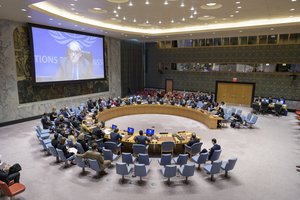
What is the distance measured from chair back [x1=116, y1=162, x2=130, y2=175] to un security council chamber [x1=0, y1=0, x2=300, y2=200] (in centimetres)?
4

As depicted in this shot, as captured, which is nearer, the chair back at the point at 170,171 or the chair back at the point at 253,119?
the chair back at the point at 170,171

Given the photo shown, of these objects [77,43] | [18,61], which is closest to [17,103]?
[18,61]

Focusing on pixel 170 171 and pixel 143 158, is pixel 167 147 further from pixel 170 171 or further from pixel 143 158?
pixel 170 171

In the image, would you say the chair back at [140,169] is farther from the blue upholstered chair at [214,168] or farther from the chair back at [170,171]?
the blue upholstered chair at [214,168]

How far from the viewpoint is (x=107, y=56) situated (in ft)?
62.4

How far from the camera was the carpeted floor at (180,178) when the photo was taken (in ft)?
18.7

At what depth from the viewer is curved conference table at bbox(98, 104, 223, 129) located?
1223 centimetres

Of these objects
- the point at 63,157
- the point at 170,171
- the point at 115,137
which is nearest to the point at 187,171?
the point at 170,171

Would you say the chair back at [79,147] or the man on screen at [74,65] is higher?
the man on screen at [74,65]

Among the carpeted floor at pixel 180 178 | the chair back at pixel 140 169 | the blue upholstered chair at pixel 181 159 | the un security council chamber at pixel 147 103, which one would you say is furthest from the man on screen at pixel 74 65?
the blue upholstered chair at pixel 181 159

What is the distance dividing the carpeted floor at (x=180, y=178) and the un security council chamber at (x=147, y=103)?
1.6 inches

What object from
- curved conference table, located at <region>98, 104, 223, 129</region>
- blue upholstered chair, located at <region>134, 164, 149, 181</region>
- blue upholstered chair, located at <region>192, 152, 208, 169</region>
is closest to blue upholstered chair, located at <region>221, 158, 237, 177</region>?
blue upholstered chair, located at <region>192, 152, 208, 169</region>

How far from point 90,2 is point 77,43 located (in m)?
7.02

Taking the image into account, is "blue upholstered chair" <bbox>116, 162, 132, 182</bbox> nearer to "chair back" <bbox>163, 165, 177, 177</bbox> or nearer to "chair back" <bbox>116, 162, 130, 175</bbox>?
"chair back" <bbox>116, 162, 130, 175</bbox>
